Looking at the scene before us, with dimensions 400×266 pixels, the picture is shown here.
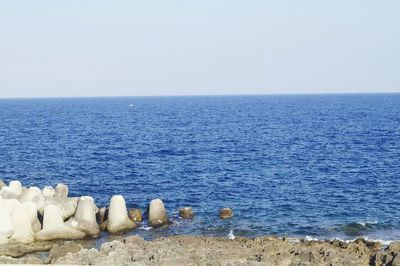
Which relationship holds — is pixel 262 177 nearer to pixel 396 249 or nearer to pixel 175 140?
pixel 396 249

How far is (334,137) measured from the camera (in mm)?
84562

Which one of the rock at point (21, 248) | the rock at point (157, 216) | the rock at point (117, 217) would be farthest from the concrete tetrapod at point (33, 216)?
the rock at point (157, 216)

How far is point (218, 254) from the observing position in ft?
77.4

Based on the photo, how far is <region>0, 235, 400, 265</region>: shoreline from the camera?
22625mm

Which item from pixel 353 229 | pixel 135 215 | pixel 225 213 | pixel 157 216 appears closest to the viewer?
pixel 353 229

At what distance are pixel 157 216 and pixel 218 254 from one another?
39.1 feet

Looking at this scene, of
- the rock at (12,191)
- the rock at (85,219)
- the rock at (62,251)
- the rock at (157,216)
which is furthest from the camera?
the rock at (12,191)

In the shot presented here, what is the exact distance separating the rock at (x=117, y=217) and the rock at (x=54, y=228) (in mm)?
2115

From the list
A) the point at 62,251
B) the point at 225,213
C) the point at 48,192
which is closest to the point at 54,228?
the point at 62,251

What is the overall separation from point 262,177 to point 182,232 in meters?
18.8

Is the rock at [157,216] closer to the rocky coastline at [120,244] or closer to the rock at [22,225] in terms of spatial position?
the rocky coastline at [120,244]

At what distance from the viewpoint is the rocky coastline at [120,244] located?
75.4ft

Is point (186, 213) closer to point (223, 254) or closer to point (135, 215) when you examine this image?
point (135, 215)

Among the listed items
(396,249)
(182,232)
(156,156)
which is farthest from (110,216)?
(156,156)
